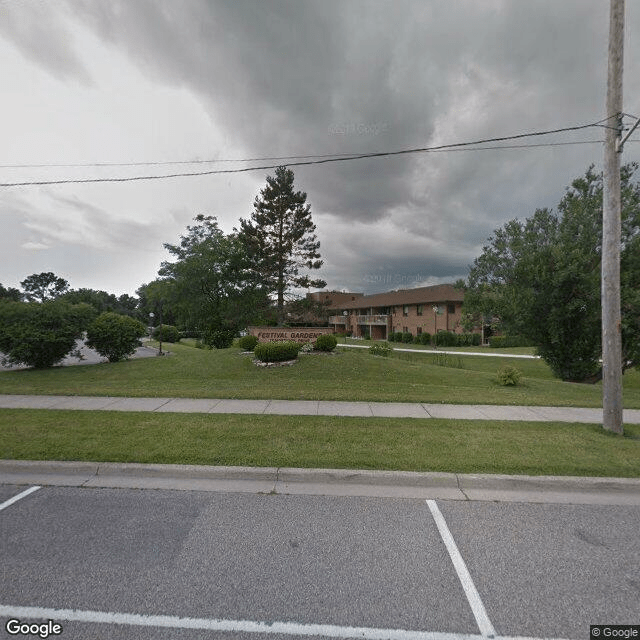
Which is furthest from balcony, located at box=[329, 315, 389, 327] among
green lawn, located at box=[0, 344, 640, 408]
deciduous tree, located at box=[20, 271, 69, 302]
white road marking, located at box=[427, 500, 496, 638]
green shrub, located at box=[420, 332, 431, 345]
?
deciduous tree, located at box=[20, 271, 69, 302]

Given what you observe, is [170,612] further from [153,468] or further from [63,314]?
[63,314]

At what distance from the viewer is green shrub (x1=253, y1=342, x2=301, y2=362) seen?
41.5 feet

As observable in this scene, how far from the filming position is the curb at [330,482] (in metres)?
4.00

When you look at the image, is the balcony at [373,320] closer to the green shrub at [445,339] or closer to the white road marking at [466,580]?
the green shrub at [445,339]

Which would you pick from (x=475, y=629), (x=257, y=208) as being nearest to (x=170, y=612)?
(x=475, y=629)

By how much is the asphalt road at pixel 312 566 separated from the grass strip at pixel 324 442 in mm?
709

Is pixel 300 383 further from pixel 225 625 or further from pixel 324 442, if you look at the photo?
pixel 225 625

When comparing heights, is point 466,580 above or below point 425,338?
below

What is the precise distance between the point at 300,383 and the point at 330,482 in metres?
6.07

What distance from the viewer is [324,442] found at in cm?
523

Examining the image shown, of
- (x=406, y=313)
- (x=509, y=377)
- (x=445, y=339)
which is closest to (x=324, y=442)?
(x=509, y=377)

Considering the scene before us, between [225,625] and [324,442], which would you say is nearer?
[225,625]

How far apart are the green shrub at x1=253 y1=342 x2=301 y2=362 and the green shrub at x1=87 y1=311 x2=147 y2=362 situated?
6125mm

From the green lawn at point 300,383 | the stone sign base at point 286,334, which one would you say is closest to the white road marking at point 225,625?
the green lawn at point 300,383
